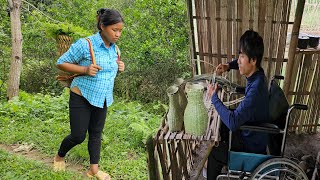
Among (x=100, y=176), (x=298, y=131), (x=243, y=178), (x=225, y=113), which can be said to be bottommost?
(x=298, y=131)

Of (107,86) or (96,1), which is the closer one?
(107,86)

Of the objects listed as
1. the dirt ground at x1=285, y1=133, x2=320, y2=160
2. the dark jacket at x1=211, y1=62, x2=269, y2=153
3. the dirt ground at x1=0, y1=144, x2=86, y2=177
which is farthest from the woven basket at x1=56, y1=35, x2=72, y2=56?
the dirt ground at x1=285, y1=133, x2=320, y2=160

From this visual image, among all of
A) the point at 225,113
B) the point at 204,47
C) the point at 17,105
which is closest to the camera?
the point at 225,113

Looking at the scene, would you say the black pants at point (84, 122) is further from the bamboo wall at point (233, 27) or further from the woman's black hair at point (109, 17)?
the bamboo wall at point (233, 27)

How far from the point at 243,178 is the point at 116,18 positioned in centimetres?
142

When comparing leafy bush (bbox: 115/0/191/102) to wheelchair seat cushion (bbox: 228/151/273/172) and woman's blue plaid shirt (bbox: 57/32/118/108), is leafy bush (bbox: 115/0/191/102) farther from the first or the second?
wheelchair seat cushion (bbox: 228/151/273/172)

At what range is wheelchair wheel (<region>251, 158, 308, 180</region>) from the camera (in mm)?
2111

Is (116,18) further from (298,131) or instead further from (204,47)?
(298,131)

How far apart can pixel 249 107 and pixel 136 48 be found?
591 centimetres

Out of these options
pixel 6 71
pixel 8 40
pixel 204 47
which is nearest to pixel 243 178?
pixel 204 47

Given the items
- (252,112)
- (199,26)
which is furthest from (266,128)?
(199,26)

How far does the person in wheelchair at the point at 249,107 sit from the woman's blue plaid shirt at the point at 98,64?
0.80m

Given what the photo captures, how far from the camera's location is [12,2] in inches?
233

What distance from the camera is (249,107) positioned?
208 cm
